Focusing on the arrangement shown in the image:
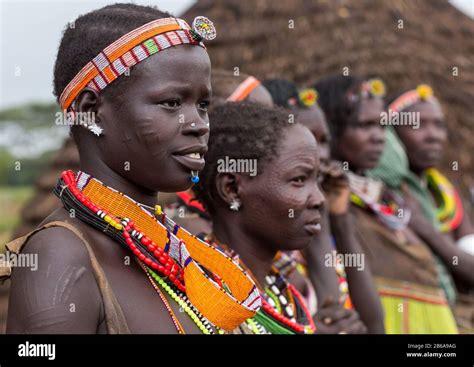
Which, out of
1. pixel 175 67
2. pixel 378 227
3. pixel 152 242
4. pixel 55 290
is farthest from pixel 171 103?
pixel 378 227

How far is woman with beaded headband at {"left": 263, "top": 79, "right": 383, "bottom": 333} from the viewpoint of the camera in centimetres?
383

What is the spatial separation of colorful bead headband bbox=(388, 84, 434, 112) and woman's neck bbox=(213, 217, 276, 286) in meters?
3.49

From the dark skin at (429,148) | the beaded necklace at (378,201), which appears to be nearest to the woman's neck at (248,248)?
the beaded necklace at (378,201)

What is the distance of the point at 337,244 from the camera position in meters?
4.22

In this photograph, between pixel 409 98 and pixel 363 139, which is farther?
pixel 409 98

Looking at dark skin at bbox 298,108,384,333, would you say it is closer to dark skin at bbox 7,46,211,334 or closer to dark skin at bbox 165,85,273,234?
dark skin at bbox 165,85,273,234

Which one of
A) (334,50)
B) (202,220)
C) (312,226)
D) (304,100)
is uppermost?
(334,50)

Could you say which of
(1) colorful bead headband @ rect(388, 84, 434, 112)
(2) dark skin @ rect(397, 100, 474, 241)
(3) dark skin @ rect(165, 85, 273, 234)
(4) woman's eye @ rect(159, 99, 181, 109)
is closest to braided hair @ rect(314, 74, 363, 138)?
(1) colorful bead headband @ rect(388, 84, 434, 112)

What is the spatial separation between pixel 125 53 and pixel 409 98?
4466 mm

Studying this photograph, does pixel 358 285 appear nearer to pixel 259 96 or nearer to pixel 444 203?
pixel 259 96

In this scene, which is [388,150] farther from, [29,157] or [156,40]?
[29,157]

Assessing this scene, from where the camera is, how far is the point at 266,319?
111 inches
